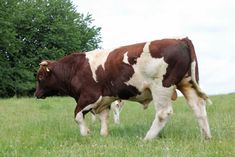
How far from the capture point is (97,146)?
824cm

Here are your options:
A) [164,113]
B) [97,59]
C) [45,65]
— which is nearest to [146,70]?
[164,113]

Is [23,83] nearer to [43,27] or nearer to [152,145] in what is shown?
[43,27]

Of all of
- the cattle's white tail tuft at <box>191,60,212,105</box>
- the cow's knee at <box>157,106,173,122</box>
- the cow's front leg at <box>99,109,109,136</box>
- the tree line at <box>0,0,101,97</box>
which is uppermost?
the cattle's white tail tuft at <box>191,60,212,105</box>

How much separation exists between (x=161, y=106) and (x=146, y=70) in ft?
2.42

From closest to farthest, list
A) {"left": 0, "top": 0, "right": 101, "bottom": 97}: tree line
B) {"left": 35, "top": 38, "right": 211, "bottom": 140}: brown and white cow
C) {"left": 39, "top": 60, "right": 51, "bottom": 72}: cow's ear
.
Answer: {"left": 35, "top": 38, "right": 211, "bottom": 140}: brown and white cow < {"left": 39, "top": 60, "right": 51, "bottom": 72}: cow's ear < {"left": 0, "top": 0, "right": 101, "bottom": 97}: tree line

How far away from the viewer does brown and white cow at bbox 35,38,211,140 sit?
30.8 feet

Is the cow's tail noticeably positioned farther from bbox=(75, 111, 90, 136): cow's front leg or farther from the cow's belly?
bbox=(75, 111, 90, 136): cow's front leg

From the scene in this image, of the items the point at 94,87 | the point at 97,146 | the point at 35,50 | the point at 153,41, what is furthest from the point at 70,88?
the point at 35,50

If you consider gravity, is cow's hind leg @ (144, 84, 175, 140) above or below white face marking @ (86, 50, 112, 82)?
below

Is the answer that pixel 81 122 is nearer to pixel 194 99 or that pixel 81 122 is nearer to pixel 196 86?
pixel 194 99

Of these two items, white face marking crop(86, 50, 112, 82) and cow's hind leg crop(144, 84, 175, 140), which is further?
white face marking crop(86, 50, 112, 82)

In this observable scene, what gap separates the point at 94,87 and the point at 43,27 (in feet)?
168

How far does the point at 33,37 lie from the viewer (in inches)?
2366


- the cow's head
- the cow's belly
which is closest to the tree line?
the cow's head
